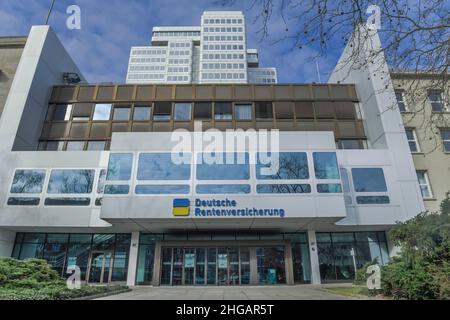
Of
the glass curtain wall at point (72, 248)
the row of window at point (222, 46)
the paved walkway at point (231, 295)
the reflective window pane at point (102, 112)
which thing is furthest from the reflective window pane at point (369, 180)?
the row of window at point (222, 46)

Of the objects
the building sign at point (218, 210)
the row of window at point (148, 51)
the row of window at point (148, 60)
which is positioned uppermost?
the row of window at point (148, 51)

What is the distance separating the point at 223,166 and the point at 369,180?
9.66 meters

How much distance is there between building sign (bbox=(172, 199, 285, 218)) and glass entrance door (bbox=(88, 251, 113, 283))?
679cm

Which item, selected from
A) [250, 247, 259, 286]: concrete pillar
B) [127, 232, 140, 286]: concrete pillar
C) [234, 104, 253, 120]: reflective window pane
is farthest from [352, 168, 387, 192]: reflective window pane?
[127, 232, 140, 286]: concrete pillar

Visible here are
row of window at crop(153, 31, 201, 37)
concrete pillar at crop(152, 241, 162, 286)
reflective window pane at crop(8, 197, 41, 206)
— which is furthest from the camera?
row of window at crop(153, 31, 201, 37)

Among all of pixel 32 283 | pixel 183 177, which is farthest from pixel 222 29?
pixel 32 283

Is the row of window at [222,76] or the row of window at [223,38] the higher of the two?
the row of window at [223,38]

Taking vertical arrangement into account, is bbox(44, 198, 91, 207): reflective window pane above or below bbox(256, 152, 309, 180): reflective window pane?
below

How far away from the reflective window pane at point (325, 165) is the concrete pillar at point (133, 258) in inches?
486

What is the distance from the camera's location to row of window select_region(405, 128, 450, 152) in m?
20.5

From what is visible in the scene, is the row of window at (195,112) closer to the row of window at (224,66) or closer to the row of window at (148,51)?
the row of window at (224,66)

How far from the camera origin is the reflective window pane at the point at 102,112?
21891 mm

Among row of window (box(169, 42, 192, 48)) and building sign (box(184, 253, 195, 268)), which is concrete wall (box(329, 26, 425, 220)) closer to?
building sign (box(184, 253, 195, 268))
